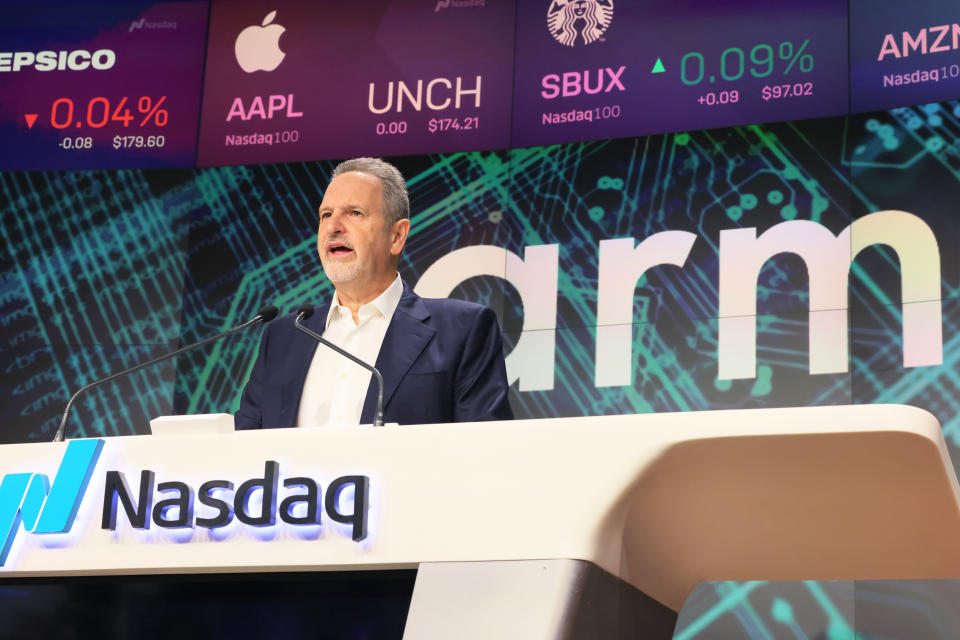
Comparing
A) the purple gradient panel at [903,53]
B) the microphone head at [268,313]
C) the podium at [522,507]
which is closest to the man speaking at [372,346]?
the microphone head at [268,313]

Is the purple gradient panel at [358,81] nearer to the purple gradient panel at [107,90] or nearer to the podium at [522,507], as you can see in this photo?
the purple gradient panel at [107,90]

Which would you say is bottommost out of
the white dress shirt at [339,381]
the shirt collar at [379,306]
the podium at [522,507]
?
the podium at [522,507]

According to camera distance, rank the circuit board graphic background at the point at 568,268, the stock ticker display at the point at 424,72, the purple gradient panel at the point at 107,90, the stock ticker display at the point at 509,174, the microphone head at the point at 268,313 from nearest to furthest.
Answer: the microphone head at the point at 268,313 < the circuit board graphic background at the point at 568,268 < the stock ticker display at the point at 509,174 < the stock ticker display at the point at 424,72 < the purple gradient panel at the point at 107,90

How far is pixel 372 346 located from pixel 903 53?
10.3 ft

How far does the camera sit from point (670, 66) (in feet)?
16.7

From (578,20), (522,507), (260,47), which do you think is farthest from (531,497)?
(260,47)

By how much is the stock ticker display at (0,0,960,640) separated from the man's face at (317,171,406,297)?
2.38 metres

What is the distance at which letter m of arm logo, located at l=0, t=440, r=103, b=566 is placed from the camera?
1.62 metres

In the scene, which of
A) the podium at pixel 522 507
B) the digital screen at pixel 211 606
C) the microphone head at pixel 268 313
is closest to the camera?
the podium at pixel 522 507

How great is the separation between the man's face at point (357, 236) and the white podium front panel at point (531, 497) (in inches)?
36.5

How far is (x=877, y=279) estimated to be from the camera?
4.57 meters

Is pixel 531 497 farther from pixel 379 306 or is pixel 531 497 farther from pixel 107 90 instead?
pixel 107 90

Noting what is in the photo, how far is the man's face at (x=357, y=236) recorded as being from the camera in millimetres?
2520

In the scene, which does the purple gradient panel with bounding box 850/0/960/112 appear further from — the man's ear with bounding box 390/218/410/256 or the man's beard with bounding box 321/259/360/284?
the man's beard with bounding box 321/259/360/284
